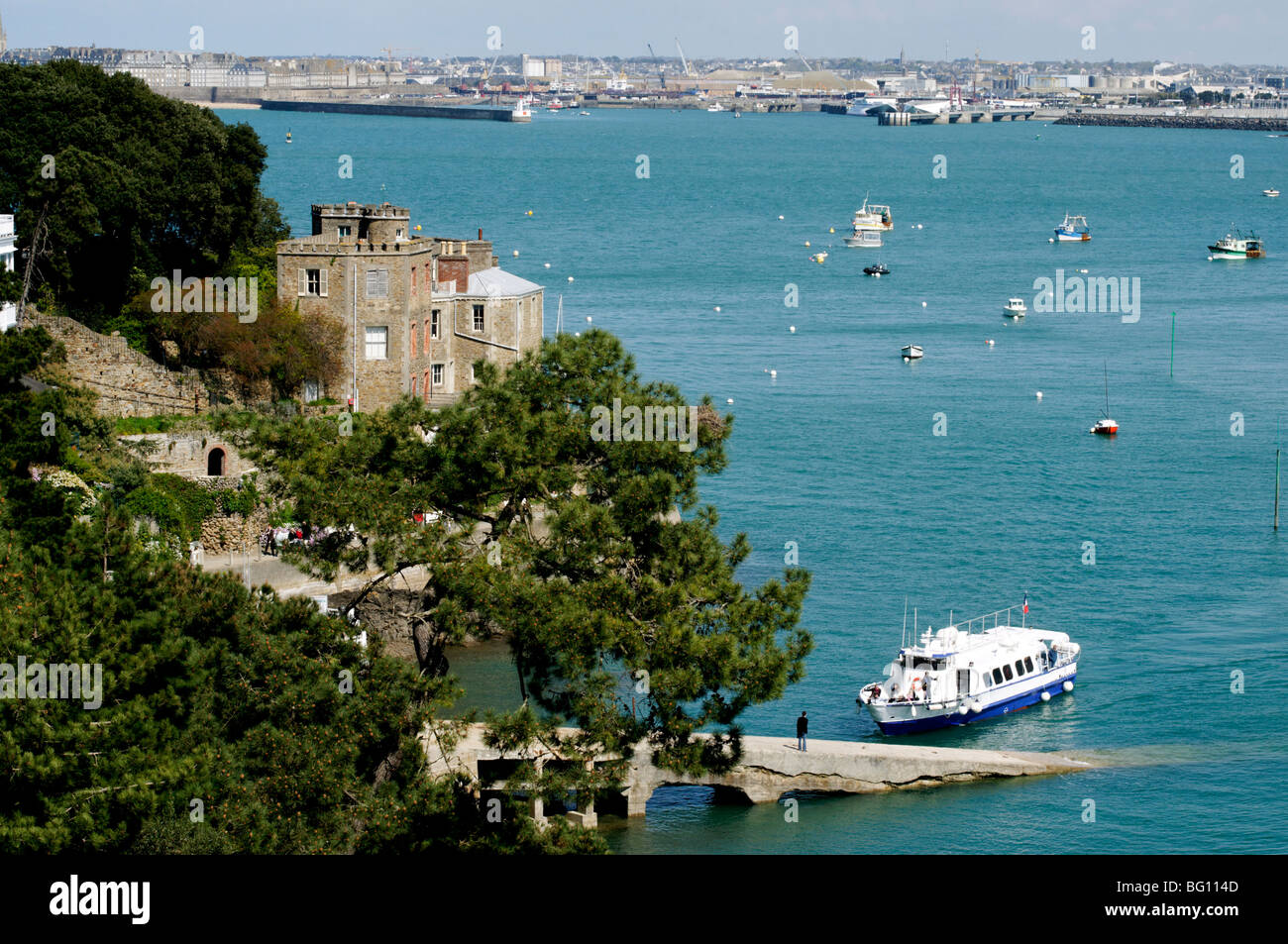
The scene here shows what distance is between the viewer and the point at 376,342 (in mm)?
50312

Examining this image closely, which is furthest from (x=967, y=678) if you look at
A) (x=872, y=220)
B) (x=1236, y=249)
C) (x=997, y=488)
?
(x=872, y=220)

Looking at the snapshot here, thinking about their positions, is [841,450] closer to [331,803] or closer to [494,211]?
[331,803]

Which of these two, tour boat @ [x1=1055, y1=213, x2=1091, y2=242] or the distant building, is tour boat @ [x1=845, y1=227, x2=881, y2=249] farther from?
the distant building

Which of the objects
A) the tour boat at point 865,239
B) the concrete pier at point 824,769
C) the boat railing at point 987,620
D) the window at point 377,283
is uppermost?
the tour boat at point 865,239

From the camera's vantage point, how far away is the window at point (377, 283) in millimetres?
50031

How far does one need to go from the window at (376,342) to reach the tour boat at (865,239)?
302 feet

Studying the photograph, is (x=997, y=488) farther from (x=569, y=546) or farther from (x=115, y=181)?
(x=569, y=546)

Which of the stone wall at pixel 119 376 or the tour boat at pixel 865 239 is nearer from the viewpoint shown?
the stone wall at pixel 119 376

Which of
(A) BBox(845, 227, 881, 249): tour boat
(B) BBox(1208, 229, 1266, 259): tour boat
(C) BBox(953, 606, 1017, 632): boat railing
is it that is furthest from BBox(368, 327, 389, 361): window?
(B) BBox(1208, 229, 1266, 259): tour boat

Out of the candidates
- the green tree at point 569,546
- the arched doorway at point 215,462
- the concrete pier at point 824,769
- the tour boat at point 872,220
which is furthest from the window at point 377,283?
the tour boat at point 872,220

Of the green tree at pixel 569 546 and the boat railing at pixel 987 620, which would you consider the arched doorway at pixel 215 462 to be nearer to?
Result: the green tree at pixel 569 546
